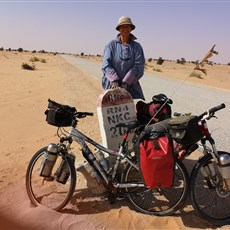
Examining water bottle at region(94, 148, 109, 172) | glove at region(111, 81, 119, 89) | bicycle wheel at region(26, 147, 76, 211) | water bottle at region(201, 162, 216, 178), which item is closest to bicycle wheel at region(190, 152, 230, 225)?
water bottle at region(201, 162, 216, 178)

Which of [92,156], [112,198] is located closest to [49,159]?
[92,156]

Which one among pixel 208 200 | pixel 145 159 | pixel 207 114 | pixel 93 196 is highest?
pixel 207 114

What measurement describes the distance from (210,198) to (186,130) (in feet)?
3.43

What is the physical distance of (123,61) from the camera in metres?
5.69

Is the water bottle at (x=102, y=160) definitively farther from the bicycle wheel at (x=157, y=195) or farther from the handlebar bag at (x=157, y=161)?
the handlebar bag at (x=157, y=161)

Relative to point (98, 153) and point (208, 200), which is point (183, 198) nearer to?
point (208, 200)

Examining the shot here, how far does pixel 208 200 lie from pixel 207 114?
1.12 meters

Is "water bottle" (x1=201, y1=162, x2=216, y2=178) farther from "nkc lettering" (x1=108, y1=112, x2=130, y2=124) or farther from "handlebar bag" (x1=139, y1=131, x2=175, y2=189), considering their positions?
"nkc lettering" (x1=108, y1=112, x2=130, y2=124)

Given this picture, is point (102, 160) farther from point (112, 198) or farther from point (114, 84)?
point (114, 84)

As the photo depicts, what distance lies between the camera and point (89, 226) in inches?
163

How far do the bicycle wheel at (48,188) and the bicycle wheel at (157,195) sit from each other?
2.16 feet

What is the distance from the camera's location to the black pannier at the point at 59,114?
4469 millimetres

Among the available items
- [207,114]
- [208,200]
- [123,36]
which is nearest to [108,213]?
[208,200]

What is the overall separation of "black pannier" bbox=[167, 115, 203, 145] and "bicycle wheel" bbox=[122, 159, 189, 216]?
26cm
